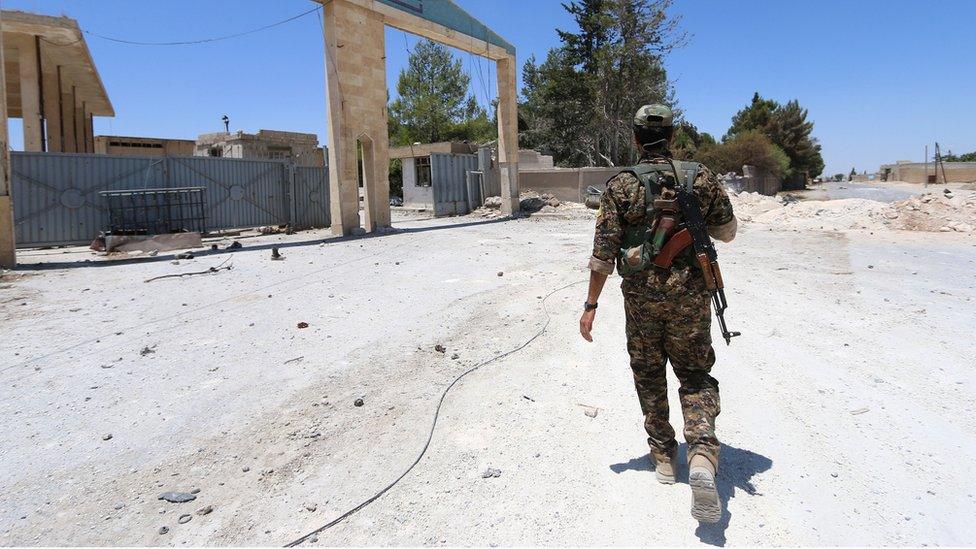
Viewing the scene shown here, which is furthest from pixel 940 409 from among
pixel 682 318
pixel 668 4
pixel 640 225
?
pixel 668 4

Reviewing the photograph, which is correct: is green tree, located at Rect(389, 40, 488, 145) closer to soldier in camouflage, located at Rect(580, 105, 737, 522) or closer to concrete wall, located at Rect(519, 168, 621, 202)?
concrete wall, located at Rect(519, 168, 621, 202)

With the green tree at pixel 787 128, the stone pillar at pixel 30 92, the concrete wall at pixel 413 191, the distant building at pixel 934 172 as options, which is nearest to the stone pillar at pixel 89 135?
the stone pillar at pixel 30 92

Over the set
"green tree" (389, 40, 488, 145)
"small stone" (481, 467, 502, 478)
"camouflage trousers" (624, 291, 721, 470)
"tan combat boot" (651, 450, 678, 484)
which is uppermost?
"green tree" (389, 40, 488, 145)

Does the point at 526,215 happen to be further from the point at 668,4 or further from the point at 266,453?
the point at 266,453

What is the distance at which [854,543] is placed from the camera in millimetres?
2348

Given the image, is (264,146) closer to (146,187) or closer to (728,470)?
(146,187)

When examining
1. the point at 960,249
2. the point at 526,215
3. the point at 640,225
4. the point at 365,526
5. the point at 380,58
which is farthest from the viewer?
the point at 526,215

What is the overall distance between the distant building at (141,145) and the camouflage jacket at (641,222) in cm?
2690

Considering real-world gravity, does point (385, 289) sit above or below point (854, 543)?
above

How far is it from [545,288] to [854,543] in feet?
16.7

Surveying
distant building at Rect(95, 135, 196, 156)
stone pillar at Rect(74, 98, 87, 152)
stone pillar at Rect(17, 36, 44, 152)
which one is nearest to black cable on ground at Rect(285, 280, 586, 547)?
stone pillar at Rect(17, 36, 44, 152)

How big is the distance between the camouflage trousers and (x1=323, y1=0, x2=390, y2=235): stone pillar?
1280 centimetres

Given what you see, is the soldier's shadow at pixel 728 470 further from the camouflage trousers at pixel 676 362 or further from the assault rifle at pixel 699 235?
the assault rifle at pixel 699 235

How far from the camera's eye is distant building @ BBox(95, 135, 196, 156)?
2525 cm
